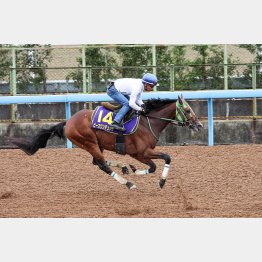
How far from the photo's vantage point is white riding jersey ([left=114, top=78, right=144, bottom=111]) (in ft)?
41.1

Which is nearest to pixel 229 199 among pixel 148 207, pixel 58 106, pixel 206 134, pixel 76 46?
pixel 148 207

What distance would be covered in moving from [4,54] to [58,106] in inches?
118

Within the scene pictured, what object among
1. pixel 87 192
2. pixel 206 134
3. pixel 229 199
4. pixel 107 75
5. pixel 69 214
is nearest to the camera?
pixel 69 214

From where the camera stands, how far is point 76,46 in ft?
68.8

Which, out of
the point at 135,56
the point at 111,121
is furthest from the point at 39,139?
the point at 135,56

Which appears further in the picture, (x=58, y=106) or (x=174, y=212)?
(x=58, y=106)

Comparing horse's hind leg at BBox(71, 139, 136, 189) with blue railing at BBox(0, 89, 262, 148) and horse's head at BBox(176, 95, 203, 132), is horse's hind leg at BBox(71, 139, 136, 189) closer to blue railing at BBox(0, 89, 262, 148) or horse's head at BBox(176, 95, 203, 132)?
horse's head at BBox(176, 95, 203, 132)

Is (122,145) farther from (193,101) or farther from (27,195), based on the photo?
(193,101)

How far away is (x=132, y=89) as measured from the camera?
12.6 metres

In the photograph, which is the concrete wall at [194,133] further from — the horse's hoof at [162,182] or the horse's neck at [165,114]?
the horse's hoof at [162,182]

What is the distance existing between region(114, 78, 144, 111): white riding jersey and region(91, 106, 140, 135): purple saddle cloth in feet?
→ 1.09

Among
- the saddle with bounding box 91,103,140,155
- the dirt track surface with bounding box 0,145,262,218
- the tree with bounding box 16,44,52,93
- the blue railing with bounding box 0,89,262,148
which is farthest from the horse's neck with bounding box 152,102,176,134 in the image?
the tree with bounding box 16,44,52,93

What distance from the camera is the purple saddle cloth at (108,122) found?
42.4 ft

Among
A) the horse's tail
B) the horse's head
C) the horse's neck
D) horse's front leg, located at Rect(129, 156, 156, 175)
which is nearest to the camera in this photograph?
horse's front leg, located at Rect(129, 156, 156, 175)
